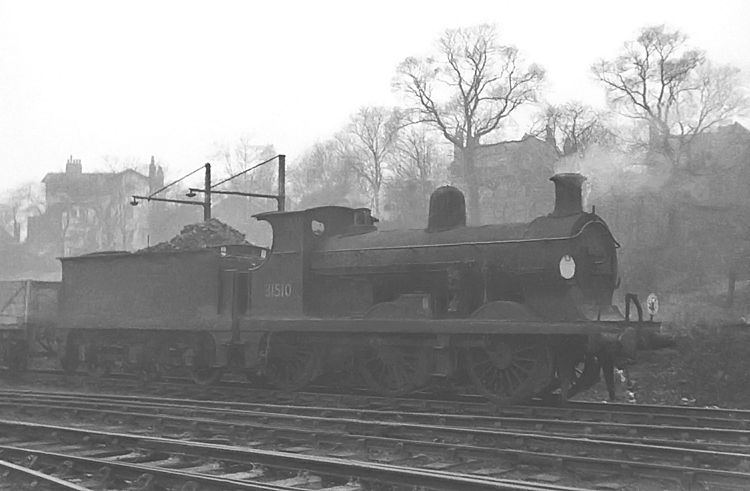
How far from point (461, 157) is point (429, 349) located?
79.0 feet

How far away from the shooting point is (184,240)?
19375mm

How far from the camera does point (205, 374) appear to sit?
1355 centimetres

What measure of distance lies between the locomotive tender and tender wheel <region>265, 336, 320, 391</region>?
0.08 ft

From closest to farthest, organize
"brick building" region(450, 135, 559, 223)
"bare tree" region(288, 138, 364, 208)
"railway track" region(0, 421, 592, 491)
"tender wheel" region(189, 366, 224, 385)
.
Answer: "railway track" region(0, 421, 592, 491) < "tender wheel" region(189, 366, 224, 385) < "brick building" region(450, 135, 559, 223) < "bare tree" region(288, 138, 364, 208)

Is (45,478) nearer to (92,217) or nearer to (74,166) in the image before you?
(92,217)

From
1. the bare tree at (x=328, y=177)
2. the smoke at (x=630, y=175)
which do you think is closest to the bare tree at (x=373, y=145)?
the bare tree at (x=328, y=177)

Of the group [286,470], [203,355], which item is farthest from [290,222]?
[286,470]

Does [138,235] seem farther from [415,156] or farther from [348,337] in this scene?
[348,337]

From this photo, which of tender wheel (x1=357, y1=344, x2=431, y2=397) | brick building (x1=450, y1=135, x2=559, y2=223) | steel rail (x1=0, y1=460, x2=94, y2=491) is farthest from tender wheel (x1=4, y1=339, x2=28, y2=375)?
brick building (x1=450, y1=135, x2=559, y2=223)

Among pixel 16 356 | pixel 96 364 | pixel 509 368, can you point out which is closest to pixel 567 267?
pixel 509 368

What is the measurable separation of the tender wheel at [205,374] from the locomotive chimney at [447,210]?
4585 millimetres

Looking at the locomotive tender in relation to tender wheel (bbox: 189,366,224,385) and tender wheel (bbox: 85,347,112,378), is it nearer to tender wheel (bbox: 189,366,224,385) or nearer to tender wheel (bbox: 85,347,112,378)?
tender wheel (bbox: 189,366,224,385)

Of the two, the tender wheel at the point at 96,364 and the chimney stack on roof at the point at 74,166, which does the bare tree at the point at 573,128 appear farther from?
the chimney stack on roof at the point at 74,166

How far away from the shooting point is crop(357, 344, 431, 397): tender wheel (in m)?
10.7
